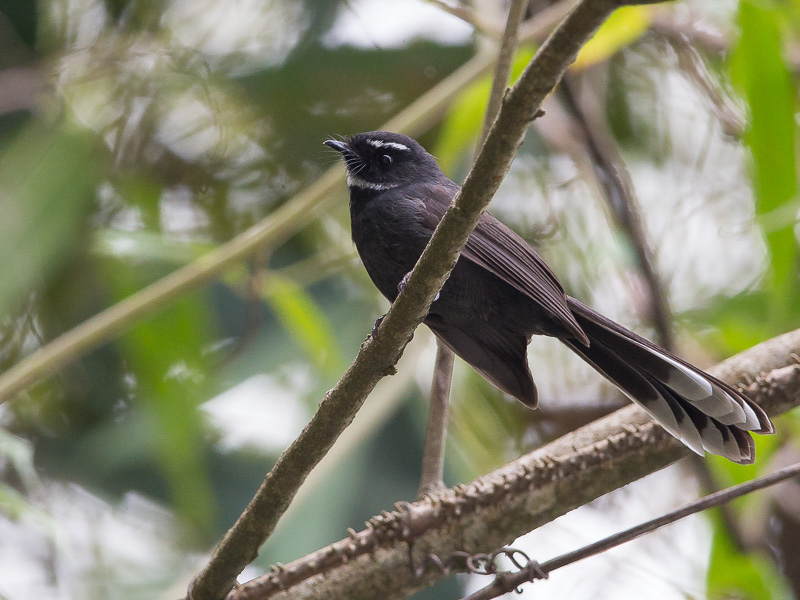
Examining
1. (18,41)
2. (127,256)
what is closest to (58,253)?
(127,256)

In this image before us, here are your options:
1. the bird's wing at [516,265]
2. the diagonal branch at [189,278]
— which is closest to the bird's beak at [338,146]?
the diagonal branch at [189,278]

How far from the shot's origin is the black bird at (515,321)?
259 centimetres

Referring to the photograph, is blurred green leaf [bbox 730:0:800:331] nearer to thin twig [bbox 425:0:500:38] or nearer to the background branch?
the background branch

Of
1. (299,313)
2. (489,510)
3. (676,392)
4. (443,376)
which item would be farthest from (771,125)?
(299,313)

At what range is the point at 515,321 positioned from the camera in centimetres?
296

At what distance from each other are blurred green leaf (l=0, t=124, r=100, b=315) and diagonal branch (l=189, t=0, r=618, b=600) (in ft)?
6.36

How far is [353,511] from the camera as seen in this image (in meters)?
3.88

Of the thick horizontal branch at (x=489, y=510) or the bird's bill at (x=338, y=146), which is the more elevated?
the bird's bill at (x=338, y=146)

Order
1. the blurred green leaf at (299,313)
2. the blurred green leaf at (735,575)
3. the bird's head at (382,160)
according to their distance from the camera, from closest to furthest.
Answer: the blurred green leaf at (735,575) < the bird's head at (382,160) < the blurred green leaf at (299,313)

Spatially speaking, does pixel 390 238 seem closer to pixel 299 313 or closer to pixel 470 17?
pixel 299 313

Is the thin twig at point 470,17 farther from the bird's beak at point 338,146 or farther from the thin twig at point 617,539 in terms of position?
the thin twig at point 617,539

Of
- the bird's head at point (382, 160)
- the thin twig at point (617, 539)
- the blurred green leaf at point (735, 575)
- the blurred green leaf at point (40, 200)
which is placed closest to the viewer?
the thin twig at point (617, 539)

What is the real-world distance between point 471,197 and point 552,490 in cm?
107

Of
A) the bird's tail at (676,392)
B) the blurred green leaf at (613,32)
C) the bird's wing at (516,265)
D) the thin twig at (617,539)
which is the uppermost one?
the blurred green leaf at (613,32)
